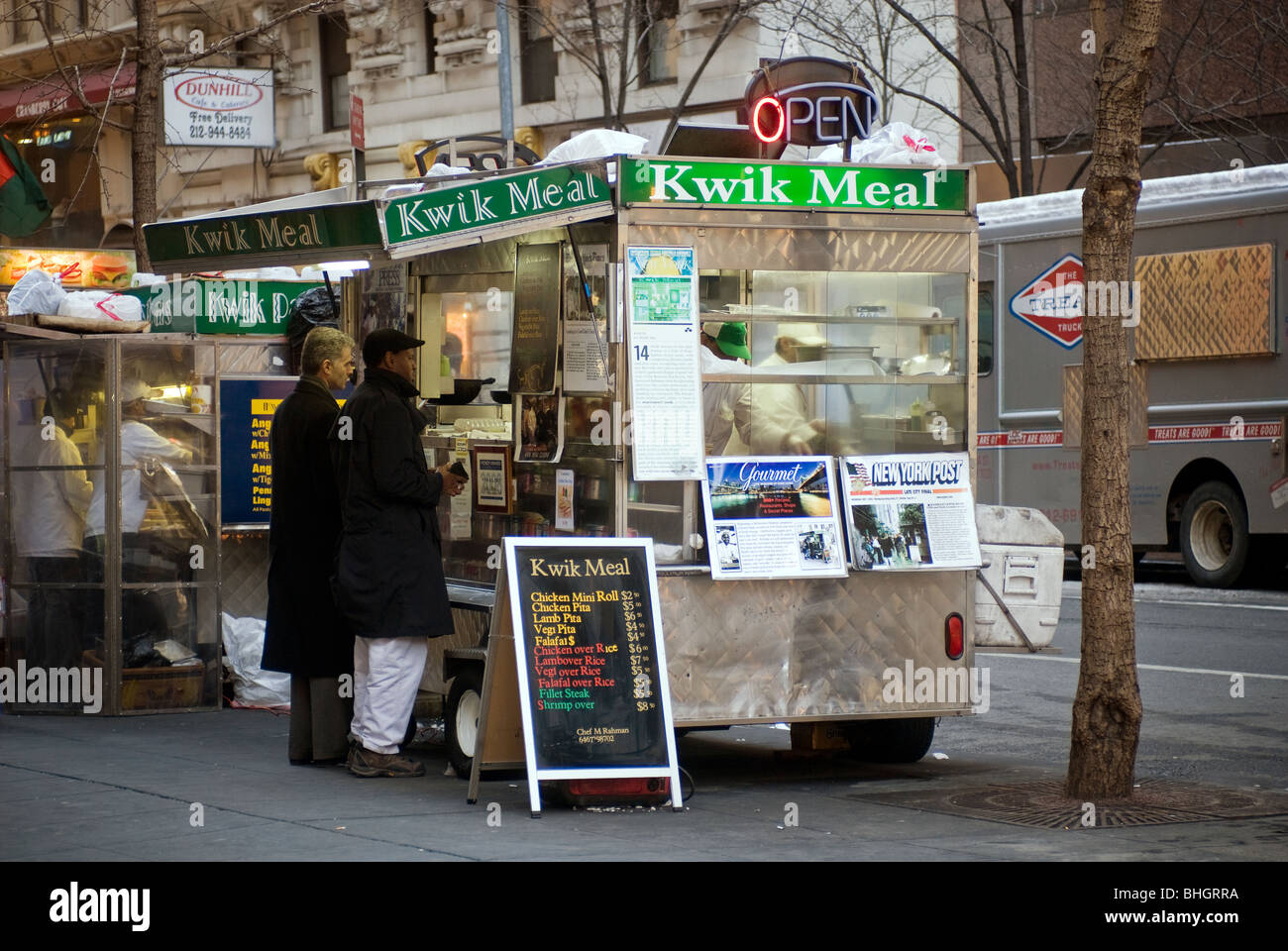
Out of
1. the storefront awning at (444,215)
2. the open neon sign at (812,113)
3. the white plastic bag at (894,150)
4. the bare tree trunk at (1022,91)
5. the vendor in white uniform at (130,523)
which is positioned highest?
the bare tree trunk at (1022,91)

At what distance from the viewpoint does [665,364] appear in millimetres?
7746

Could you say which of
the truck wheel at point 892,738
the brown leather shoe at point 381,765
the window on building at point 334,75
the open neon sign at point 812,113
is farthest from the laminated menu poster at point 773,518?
the window on building at point 334,75

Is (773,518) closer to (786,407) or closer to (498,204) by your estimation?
(786,407)

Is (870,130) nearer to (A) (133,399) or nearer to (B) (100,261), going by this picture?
(A) (133,399)

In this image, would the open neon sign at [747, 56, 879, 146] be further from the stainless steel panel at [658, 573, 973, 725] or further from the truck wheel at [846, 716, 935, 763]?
the truck wheel at [846, 716, 935, 763]

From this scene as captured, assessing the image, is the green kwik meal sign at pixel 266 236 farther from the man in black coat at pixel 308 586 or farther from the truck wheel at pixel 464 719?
the truck wheel at pixel 464 719

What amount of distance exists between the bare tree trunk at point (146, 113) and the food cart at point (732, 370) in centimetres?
568

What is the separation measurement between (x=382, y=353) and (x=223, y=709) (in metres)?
3.35

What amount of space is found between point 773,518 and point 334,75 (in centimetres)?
2402

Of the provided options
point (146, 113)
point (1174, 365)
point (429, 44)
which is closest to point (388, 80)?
point (429, 44)

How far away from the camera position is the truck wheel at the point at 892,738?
28.4 feet

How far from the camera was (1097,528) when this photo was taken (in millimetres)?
7398

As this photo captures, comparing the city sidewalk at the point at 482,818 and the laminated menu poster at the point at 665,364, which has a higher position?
the laminated menu poster at the point at 665,364
